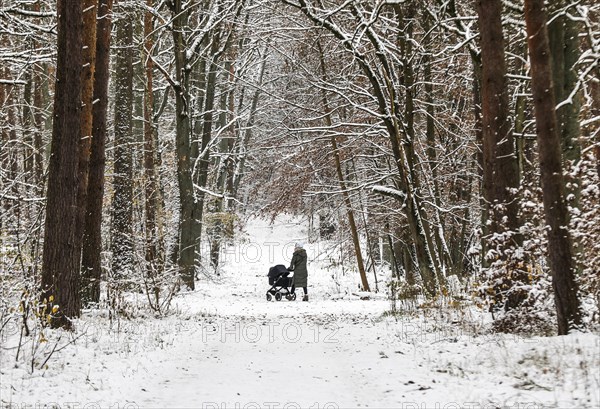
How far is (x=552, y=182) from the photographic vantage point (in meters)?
6.64

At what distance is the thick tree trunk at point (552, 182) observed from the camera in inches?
256

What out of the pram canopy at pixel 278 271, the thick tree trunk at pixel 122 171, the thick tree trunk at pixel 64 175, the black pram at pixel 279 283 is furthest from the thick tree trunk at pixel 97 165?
the pram canopy at pixel 278 271

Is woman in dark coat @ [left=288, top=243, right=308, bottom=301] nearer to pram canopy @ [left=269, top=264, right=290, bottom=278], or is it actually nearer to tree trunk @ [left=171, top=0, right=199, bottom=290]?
pram canopy @ [left=269, top=264, right=290, bottom=278]

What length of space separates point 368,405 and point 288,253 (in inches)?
1433

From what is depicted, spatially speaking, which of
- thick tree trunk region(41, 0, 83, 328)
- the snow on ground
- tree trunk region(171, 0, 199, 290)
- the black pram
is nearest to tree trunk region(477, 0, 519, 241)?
the snow on ground

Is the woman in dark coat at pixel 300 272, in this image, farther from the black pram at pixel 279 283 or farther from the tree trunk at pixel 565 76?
the tree trunk at pixel 565 76

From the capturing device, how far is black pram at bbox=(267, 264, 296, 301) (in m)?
18.1

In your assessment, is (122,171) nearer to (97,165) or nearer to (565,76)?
(97,165)

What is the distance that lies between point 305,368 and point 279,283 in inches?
443

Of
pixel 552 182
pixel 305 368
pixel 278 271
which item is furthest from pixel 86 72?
pixel 278 271

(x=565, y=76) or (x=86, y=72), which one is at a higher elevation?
(x=86, y=72)

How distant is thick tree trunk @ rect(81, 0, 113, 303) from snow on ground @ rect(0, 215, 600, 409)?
1699 millimetres

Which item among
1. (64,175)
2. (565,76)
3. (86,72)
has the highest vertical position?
(86,72)

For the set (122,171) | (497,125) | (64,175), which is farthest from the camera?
(122,171)
